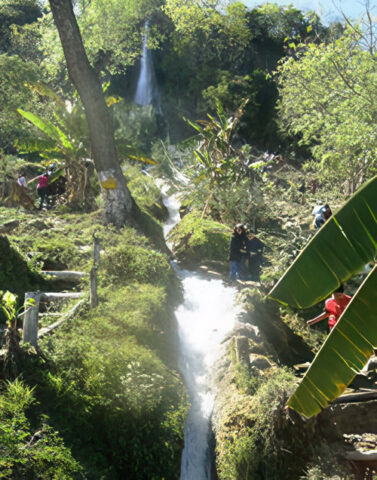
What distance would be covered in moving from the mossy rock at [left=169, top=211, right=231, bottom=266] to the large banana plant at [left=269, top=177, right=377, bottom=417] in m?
9.02

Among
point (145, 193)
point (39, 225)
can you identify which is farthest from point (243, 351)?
point (145, 193)

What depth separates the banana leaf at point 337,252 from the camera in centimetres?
229

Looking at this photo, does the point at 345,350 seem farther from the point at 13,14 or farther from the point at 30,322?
the point at 13,14

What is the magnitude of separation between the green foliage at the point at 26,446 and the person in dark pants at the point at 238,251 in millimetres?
5272

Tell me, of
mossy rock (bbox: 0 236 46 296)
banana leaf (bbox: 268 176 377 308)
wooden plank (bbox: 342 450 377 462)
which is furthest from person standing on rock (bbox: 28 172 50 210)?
banana leaf (bbox: 268 176 377 308)

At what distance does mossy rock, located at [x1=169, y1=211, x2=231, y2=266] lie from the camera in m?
11.6

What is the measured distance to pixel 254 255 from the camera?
8.79 metres

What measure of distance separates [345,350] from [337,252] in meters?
0.57

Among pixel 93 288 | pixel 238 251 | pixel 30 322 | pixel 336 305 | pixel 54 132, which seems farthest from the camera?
pixel 54 132

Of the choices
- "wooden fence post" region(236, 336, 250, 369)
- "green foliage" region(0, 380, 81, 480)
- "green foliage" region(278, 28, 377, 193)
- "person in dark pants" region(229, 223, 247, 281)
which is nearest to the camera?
"green foliage" region(0, 380, 81, 480)

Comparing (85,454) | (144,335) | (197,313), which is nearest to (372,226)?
(85,454)

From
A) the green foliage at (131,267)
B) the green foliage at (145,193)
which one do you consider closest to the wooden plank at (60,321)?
the green foliage at (131,267)

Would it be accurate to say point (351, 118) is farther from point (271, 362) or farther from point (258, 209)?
point (271, 362)

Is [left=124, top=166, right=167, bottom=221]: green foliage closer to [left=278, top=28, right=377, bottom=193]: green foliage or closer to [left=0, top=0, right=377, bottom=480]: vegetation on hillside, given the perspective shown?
[left=0, top=0, right=377, bottom=480]: vegetation on hillside
